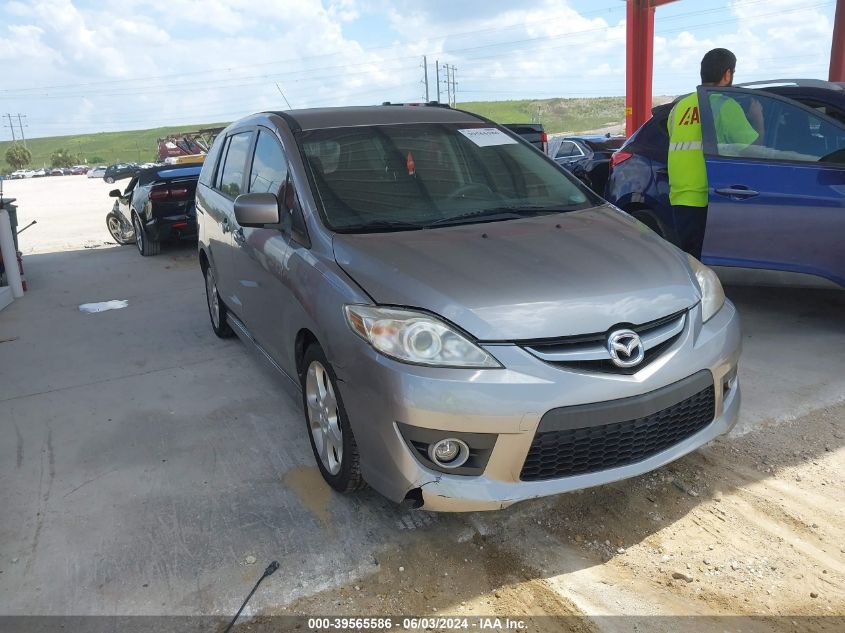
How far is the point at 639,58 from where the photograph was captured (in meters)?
16.5

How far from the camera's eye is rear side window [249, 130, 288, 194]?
11.7ft

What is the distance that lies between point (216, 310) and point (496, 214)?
9.51 ft

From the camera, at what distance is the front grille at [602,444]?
239 cm

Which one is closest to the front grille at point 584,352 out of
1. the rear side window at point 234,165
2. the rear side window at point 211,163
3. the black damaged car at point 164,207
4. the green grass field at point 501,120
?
the rear side window at point 234,165

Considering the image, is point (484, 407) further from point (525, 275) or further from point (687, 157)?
point (687, 157)

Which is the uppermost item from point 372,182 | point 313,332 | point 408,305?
point 372,182

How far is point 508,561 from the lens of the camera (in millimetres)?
2598

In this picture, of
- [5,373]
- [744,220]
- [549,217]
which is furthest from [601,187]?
[5,373]

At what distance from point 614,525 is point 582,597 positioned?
0.47 m

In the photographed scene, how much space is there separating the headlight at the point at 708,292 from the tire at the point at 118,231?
1058 centimetres

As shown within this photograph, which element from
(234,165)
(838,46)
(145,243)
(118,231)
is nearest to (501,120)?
(838,46)

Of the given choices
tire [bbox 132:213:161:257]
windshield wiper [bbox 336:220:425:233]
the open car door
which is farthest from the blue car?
tire [bbox 132:213:161:257]

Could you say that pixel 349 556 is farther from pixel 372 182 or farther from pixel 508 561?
pixel 372 182

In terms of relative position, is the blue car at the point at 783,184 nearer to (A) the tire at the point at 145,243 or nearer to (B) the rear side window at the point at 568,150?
(A) the tire at the point at 145,243
